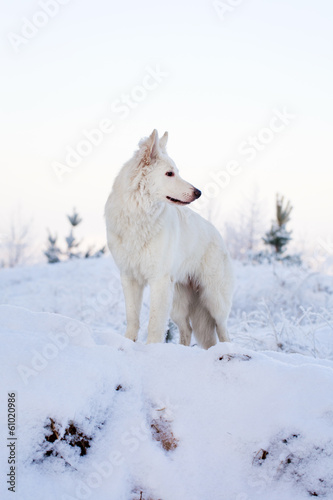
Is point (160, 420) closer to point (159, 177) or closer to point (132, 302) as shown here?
point (132, 302)

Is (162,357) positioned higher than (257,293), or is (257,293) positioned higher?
(162,357)

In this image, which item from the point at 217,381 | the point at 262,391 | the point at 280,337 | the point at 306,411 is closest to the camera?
the point at 306,411

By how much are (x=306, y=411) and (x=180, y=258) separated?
8.00 ft

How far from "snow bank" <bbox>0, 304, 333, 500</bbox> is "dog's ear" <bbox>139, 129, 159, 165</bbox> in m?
2.15

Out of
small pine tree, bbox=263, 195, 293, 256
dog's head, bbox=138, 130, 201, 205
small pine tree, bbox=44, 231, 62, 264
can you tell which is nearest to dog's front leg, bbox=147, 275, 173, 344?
dog's head, bbox=138, 130, 201, 205

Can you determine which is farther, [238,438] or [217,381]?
[217,381]

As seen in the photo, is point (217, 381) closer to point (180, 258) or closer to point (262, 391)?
point (262, 391)

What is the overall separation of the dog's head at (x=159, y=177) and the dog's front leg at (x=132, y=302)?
850mm

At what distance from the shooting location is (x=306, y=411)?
1.62 m

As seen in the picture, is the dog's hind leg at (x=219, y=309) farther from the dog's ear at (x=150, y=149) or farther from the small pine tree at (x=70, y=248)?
the small pine tree at (x=70, y=248)

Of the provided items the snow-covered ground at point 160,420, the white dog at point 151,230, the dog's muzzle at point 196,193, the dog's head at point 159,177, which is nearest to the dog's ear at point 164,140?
the white dog at point 151,230

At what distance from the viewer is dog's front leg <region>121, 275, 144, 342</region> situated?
3.69 metres

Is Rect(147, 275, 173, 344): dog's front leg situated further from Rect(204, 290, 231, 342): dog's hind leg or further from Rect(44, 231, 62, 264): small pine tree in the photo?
Rect(44, 231, 62, 264): small pine tree

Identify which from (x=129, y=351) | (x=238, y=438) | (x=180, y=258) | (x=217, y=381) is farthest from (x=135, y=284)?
(x=238, y=438)
